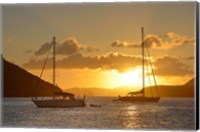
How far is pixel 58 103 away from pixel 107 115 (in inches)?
14.7

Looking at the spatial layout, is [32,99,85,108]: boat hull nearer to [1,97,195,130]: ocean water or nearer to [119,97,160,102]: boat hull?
[1,97,195,130]: ocean water

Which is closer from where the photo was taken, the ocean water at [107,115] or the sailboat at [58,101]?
the ocean water at [107,115]

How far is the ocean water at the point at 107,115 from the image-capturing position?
12.5 feet

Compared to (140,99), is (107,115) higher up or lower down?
lower down

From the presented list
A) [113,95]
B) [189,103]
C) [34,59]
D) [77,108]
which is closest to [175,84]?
[189,103]

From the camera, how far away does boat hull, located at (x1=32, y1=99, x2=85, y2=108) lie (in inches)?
156

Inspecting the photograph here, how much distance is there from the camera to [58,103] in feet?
13.2

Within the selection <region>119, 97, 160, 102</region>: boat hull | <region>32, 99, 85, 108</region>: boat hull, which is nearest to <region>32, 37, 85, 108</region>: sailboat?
<region>32, 99, 85, 108</region>: boat hull

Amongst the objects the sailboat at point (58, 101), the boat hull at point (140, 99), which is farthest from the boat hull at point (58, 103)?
the boat hull at point (140, 99)

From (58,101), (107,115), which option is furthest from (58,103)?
(107,115)

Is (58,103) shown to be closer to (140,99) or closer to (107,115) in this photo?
(107,115)

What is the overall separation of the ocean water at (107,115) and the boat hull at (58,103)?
1.0 inches

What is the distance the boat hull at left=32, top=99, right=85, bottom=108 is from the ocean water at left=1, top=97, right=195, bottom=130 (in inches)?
1.0

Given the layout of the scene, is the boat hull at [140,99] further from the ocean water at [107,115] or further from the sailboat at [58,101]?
the sailboat at [58,101]
